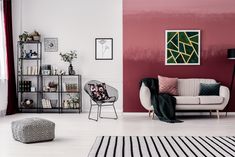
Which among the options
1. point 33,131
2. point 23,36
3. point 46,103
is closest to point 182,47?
point 46,103

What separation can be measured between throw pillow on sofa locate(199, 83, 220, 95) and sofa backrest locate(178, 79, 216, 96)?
0.85 ft

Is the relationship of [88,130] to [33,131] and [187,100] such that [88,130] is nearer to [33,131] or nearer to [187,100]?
[33,131]

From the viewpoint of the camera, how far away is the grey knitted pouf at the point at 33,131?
4941 millimetres

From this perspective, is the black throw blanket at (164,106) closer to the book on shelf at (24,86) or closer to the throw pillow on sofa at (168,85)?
the throw pillow on sofa at (168,85)

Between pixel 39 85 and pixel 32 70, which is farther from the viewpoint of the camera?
pixel 39 85

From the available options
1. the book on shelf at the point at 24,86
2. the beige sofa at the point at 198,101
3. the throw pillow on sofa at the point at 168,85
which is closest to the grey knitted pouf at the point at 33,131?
the beige sofa at the point at 198,101

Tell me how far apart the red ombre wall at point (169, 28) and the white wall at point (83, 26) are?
324mm

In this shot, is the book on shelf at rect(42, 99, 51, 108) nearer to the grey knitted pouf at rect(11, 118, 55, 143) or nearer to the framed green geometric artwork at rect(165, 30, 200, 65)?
the framed green geometric artwork at rect(165, 30, 200, 65)

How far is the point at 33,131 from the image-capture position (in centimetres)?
498

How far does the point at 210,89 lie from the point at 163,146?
3670mm

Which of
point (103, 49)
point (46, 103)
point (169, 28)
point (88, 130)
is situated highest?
point (169, 28)

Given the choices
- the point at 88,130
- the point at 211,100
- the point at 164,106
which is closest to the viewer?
the point at 88,130

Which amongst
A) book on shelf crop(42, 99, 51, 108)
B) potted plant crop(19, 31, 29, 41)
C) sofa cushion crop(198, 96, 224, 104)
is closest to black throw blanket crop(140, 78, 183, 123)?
sofa cushion crop(198, 96, 224, 104)

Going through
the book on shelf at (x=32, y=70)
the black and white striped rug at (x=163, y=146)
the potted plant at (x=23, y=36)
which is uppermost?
the potted plant at (x=23, y=36)
